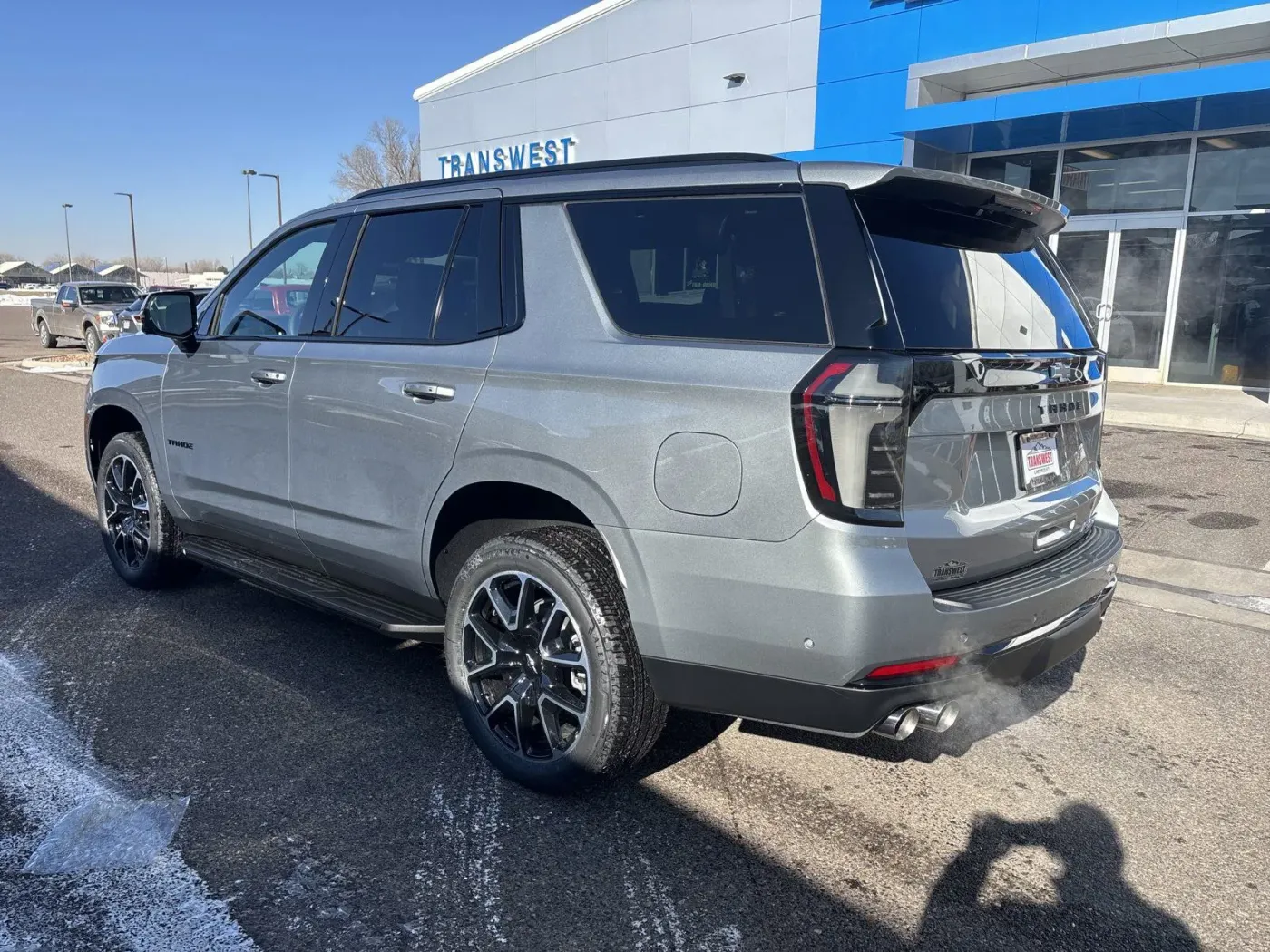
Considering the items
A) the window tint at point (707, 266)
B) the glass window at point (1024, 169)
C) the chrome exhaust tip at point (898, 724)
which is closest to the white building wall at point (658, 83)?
the glass window at point (1024, 169)

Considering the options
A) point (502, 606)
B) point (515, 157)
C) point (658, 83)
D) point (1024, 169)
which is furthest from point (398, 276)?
point (515, 157)

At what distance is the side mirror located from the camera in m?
4.50

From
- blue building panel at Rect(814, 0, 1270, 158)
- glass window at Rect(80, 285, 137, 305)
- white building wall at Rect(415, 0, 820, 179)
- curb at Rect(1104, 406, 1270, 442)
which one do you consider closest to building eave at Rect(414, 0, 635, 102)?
white building wall at Rect(415, 0, 820, 179)

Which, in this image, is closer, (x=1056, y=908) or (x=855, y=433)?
(x=855, y=433)

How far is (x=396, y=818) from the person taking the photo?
2.95 meters

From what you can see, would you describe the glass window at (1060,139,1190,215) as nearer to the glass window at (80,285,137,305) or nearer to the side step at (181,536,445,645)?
the side step at (181,536,445,645)

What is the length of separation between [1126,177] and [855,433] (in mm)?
15187

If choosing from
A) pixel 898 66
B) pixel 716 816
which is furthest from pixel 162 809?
pixel 898 66

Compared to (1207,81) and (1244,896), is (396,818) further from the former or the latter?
(1207,81)

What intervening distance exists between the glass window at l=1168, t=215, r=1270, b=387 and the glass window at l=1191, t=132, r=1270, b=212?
226 millimetres

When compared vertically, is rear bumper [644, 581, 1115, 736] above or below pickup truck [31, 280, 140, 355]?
below

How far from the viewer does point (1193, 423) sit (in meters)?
11.6

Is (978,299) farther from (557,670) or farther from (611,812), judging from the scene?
(611,812)

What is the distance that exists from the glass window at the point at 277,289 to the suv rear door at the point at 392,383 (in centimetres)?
24
